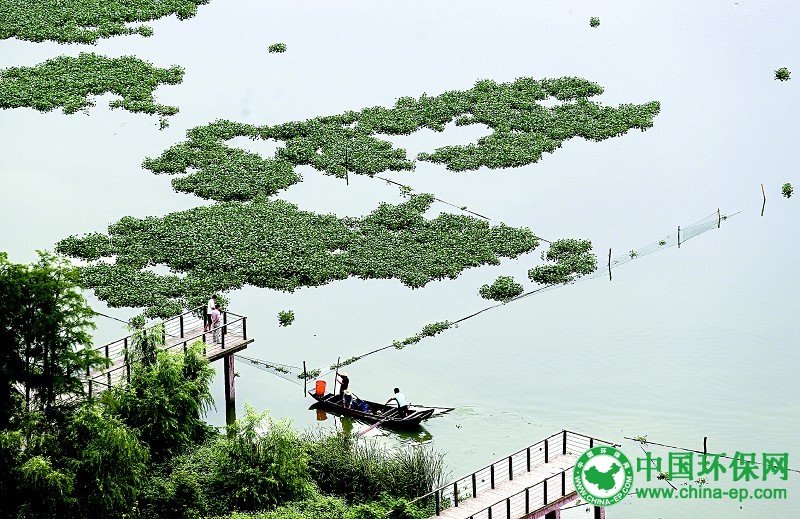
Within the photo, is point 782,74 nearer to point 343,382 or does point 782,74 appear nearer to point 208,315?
point 343,382

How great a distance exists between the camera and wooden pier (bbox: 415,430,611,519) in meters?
40.6

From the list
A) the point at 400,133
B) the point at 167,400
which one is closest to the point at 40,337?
the point at 167,400

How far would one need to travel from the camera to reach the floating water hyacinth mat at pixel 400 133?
69.1 meters

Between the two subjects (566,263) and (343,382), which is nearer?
(343,382)

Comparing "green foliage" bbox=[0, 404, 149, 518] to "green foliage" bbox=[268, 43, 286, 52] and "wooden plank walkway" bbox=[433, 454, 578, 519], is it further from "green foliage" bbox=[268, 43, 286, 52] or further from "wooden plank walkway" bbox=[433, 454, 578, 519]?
"green foliage" bbox=[268, 43, 286, 52]

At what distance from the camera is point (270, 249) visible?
61.8 metres

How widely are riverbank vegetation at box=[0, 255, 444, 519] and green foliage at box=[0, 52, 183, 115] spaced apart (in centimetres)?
3337

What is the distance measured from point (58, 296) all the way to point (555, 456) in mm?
14999

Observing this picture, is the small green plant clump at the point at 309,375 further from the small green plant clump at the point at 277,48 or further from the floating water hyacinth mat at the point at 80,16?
the floating water hyacinth mat at the point at 80,16

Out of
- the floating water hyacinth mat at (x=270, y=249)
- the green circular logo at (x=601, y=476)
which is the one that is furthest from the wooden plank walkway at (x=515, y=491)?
the floating water hyacinth mat at (x=270, y=249)

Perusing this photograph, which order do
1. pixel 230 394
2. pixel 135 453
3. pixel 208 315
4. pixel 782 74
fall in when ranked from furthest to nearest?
pixel 782 74 < pixel 230 394 < pixel 208 315 < pixel 135 453

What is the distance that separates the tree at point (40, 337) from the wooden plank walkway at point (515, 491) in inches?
442

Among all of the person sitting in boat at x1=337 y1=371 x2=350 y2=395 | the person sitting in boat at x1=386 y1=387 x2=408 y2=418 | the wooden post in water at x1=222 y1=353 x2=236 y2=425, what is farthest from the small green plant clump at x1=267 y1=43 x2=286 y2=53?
the person sitting in boat at x1=386 y1=387 x2=408 y2=418

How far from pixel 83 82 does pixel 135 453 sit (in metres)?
40.0
